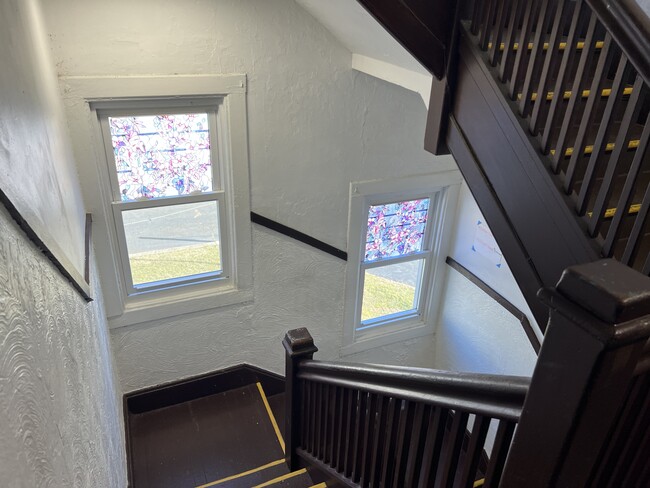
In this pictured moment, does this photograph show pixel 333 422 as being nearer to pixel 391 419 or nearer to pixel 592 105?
pixel 391 419

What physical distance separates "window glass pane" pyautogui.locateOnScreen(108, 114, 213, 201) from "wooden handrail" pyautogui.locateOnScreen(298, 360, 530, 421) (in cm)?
173

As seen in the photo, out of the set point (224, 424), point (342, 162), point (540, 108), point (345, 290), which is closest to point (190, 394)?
point (224, 424)

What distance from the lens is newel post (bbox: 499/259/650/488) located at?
23.9 inches

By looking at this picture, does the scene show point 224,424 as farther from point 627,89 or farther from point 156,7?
point 627,89

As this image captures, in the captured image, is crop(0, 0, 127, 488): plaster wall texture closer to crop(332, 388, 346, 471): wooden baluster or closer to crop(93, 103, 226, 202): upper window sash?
crop(93, 103, 226, 202): upper window sash

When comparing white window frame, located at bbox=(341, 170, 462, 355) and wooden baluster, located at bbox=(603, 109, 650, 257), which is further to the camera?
white window frame, located at bbox=(341, 170, 462, 355)

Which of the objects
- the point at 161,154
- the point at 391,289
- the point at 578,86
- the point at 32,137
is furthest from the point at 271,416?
the point at 578,86

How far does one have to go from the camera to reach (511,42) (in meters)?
1.51

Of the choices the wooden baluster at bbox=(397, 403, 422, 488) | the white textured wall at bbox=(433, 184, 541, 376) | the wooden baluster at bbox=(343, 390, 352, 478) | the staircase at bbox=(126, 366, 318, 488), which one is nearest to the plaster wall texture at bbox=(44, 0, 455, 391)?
the staircase at bbox=(126, 366, 318, 488)

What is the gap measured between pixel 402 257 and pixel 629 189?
8.18 feet

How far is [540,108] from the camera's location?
4.77 ft

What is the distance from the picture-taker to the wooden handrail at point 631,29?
3.59 feet

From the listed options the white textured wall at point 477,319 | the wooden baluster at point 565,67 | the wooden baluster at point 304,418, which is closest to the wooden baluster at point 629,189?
the wooden baluster at point 565,67

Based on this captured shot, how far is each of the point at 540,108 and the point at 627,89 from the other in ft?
1.91
